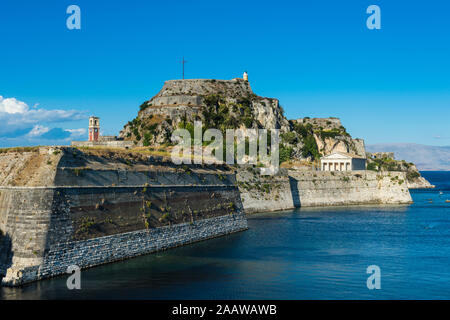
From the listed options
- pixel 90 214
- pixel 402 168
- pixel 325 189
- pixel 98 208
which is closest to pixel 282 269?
pixel 98 208

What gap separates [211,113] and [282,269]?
58544 millimetres

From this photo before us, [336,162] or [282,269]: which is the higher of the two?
[336,162]

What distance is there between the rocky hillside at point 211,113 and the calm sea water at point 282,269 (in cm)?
3874

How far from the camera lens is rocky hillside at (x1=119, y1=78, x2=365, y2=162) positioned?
265 feet

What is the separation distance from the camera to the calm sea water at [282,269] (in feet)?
73.9

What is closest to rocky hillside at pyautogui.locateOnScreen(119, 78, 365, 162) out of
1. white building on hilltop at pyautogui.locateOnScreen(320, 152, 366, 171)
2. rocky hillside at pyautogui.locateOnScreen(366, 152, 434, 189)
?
white building on hilltop at pyautogui.locateOnScreen(320, 152, 366, 171)

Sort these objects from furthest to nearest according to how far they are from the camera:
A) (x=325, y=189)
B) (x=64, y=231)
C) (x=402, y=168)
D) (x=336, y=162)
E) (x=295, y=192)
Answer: (x=402, y=168)
(x=336, y=162)
(x=325, y=189)
(x=295, y=192)
(x=64, y=231)

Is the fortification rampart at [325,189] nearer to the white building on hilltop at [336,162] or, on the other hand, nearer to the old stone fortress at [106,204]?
the old stone fortress at [106,204]

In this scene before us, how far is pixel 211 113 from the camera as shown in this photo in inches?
3322

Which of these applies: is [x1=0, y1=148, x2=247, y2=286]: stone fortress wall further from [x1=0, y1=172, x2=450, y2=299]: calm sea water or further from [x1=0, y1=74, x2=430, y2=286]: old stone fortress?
[x1=0, y1=172, x2=450, y2=299]: calm sea water

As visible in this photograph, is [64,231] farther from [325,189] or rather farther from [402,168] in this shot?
[402,168]

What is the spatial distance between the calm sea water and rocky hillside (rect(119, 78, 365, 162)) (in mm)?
38745
